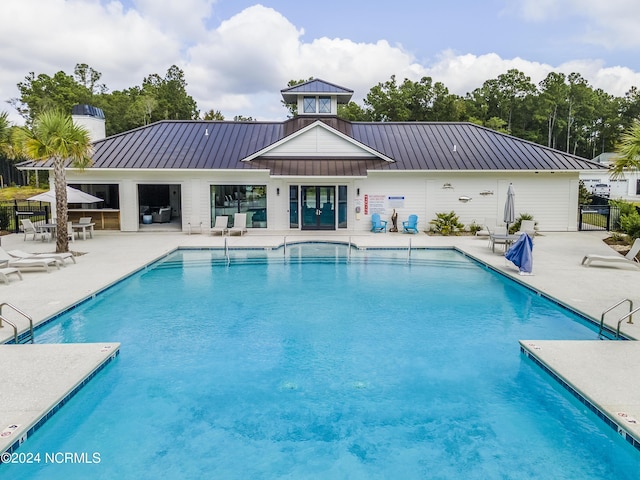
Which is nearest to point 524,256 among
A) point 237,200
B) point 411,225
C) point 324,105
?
point 411,225

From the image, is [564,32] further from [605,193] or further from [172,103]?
[172,103]

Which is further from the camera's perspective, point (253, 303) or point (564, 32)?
point (564, 32)

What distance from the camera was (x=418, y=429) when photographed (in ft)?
19.4

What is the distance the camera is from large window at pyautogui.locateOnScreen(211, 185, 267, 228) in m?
22.6

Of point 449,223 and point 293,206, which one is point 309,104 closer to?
point 293,206

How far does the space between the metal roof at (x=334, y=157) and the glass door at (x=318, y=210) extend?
1.47m

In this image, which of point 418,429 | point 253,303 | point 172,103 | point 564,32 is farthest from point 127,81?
point 418,429

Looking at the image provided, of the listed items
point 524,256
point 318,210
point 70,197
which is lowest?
point 524,256

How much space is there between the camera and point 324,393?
6832 millimetres

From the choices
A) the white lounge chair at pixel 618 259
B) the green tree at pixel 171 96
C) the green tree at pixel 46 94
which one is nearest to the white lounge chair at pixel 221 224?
the white lounge chair at pixel 618 259

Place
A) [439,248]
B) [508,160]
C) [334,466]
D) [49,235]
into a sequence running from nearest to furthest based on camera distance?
[334,466] → [439,248] → [49,235] → [508,160]

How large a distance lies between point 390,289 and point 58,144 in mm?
11702

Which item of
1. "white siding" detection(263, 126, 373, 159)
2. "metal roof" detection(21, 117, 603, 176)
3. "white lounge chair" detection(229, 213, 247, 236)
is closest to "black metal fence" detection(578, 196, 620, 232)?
"metal roof" detection(21, 117, 603, 176)

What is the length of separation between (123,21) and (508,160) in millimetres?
20240
